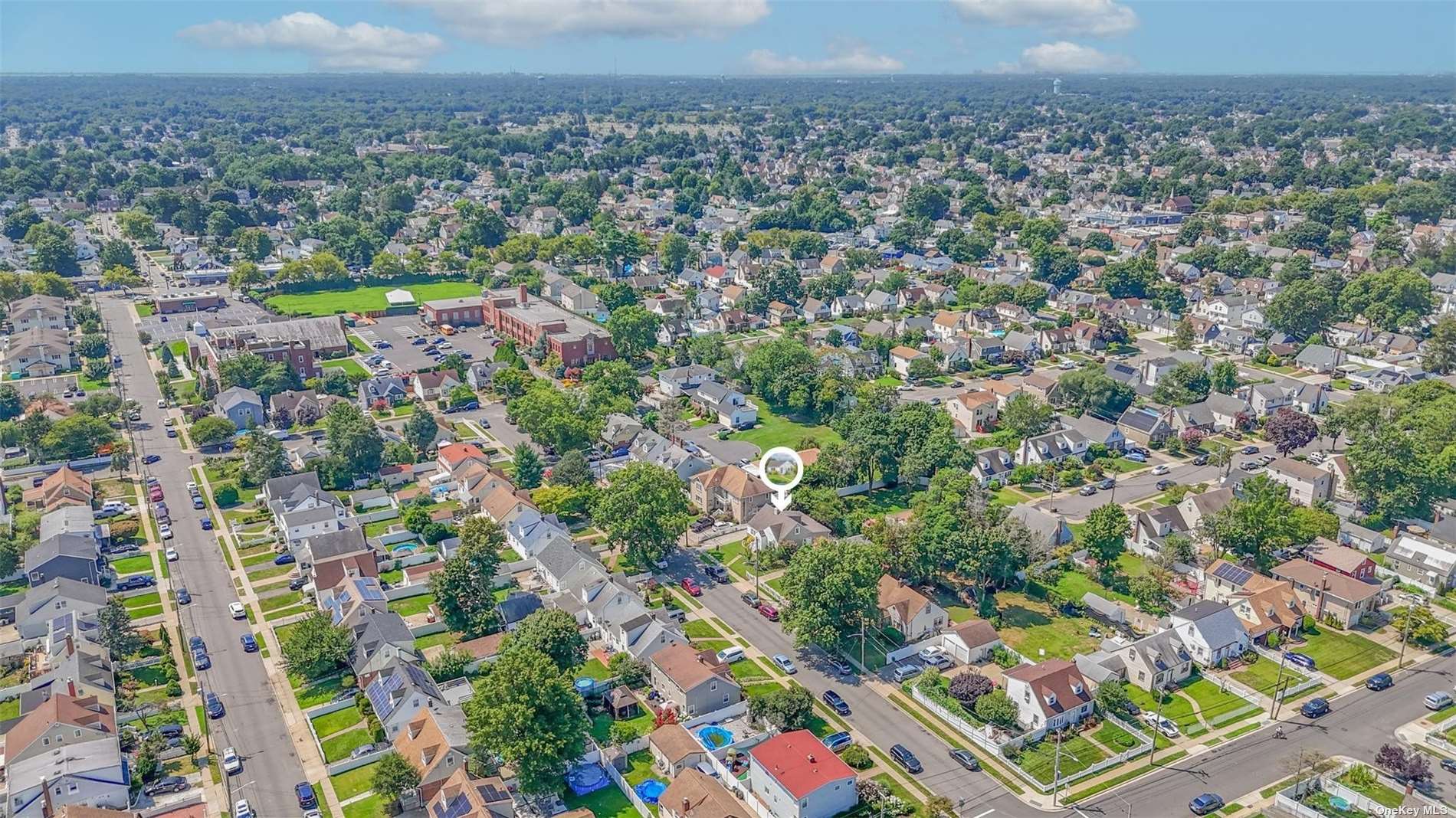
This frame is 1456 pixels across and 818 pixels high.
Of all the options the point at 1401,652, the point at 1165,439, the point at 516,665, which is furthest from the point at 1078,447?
the point at 516,665

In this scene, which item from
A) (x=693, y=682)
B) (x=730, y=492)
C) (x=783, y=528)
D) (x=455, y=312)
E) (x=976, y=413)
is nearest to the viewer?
(x=693, y=682)

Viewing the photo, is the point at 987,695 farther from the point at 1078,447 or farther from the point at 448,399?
the point at 448,399

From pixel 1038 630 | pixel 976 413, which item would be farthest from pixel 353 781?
pixel 976 413

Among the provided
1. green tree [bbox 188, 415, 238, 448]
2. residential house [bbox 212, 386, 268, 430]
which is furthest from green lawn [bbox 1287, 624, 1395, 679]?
residential house [bbox 212, 386, 268, 430]

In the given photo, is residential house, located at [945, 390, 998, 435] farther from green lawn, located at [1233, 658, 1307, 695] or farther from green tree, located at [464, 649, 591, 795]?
green tree, located at [464, 649, 591, 795]

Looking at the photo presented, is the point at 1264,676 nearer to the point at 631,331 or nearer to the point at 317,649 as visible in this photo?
the point at 317,649
